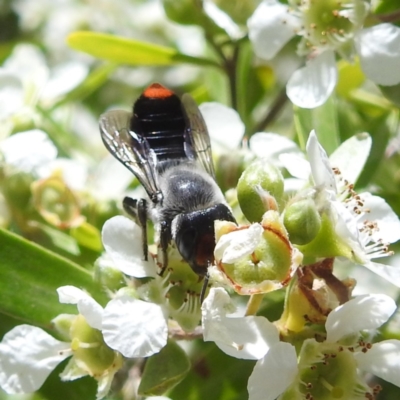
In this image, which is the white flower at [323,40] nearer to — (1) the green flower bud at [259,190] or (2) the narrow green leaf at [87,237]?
(1) the green flower bud at [259,190]

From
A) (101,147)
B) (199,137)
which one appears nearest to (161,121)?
(199,137)

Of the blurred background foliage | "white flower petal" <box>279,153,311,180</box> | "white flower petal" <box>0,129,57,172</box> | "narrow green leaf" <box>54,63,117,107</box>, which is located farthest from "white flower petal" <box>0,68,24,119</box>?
"white flower petal" <box>279,153,311,180</box>

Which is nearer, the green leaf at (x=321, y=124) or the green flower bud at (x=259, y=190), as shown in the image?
the green flower bud at (x=259, y=190)

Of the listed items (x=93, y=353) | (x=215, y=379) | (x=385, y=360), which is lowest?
(x=215, y=379)

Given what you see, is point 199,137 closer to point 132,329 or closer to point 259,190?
point 259,190

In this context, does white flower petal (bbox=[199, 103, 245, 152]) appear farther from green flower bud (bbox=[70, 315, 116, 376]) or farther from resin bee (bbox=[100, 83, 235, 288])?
green flower bud (bbox=[70, 315, 116, 376])

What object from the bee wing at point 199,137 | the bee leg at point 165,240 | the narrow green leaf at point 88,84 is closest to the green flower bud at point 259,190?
the bee leg at point 165,240
